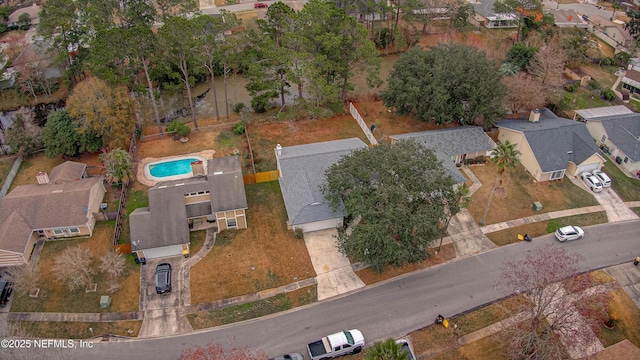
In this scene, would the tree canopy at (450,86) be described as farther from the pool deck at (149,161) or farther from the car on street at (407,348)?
the car on street at (407,348)

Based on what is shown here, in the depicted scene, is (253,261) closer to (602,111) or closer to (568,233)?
(568,233)

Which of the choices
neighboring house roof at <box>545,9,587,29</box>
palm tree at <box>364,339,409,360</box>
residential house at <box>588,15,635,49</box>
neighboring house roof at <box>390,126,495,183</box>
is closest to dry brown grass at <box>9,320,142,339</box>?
palm tree at <box>364,339,409,360</box>

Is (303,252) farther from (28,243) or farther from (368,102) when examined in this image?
(368,102)

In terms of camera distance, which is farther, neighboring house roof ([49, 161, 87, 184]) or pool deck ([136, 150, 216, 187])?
pool deck ([136, 150, 216, 187])

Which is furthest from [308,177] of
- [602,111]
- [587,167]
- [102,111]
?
[602,111]

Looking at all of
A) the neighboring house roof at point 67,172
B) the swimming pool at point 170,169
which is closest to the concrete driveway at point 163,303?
the swimming pool at point 170,169

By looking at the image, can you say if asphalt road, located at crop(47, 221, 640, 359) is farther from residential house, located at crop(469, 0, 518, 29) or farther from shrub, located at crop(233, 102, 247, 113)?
residential house, located at crop(469, 0, 518, 29)

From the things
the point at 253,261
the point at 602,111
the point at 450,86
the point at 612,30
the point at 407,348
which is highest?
the point at 450,86
